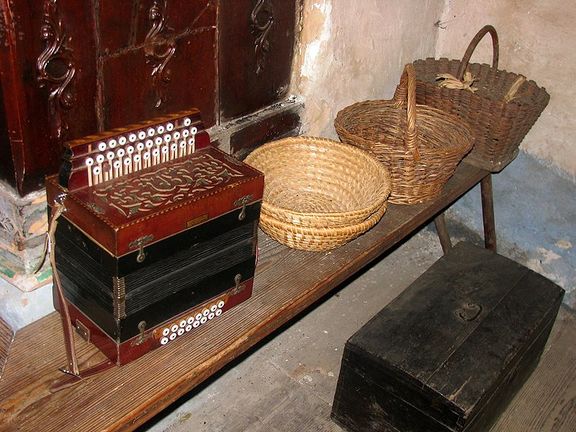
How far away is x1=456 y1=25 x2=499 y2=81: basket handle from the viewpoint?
88.6 inches

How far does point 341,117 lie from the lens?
2.03 metres

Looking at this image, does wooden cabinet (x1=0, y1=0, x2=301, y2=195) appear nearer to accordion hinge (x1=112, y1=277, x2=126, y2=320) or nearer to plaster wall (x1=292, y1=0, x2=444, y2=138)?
plaster wall (x1=292, y1=0, x2=444, y2=138)

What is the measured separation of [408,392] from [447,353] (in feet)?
0.54

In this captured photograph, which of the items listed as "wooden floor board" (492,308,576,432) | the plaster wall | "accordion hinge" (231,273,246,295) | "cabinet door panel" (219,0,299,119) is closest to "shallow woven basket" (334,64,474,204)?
the plaster wall

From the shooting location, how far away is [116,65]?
142cm

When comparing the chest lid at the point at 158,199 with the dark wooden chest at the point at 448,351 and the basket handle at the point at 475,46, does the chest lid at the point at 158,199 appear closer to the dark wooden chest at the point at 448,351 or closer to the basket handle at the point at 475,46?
the dark wooden chest at the point at 448,351

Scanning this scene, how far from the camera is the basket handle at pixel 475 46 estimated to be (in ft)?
7.38

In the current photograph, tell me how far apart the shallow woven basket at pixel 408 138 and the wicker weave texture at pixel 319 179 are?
75 millimetres

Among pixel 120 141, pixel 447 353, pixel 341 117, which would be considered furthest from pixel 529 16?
pixel 120 141

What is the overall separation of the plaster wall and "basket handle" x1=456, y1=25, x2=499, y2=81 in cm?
26

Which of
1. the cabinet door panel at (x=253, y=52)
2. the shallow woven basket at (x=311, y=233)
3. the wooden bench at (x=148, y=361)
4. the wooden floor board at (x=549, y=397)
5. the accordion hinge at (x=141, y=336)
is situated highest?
the cabinet door panel at (x=253, y=52)

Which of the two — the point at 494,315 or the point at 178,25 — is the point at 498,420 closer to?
the point at 494,315

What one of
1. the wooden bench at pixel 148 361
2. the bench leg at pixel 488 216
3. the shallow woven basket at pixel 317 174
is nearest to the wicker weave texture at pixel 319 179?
the shallow woven basket at pixel 317 174

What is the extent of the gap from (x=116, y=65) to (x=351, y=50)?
39.0 inches
